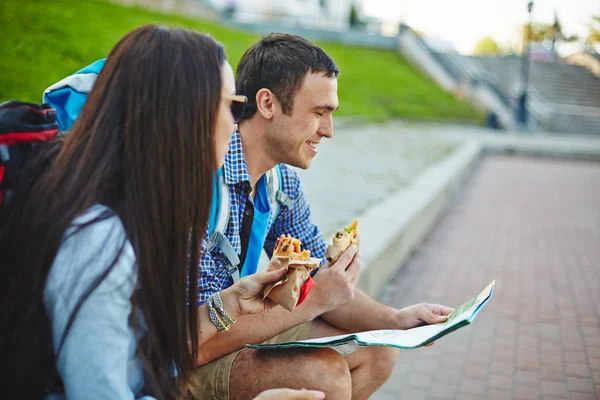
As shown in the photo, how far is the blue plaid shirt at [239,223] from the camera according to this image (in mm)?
2158

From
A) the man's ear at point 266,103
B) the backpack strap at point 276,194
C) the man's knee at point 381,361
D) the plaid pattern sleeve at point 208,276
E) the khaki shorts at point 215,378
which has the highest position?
the man's ear at point 266,103

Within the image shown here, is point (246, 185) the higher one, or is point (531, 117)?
point (246, 185)

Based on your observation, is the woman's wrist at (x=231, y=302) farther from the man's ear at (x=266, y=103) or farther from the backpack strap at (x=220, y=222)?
the man's ear at (x=266, y=103)

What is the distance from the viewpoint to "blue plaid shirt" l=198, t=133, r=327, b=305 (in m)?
2.16

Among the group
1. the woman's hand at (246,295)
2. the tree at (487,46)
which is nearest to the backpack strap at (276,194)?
the woman's hand at (246,295)

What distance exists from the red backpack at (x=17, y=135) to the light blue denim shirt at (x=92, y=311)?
207 millimetres

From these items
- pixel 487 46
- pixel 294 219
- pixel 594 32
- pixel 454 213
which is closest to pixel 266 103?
pixel 294 219

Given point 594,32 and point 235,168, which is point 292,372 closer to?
point 235,168

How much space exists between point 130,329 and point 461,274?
5047 millimetres

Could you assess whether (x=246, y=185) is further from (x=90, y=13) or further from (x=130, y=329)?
(x=90, y=13)

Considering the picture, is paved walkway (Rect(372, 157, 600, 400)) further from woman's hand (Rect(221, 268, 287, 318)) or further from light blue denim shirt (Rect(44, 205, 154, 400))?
light blue denim shirt (Rect(44, 205, 154, 400))

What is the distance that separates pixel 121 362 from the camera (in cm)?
140

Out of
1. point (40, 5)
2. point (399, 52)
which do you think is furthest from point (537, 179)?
point (399, 52)

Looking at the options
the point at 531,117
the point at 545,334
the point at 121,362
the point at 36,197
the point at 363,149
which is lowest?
the point at 531,117
